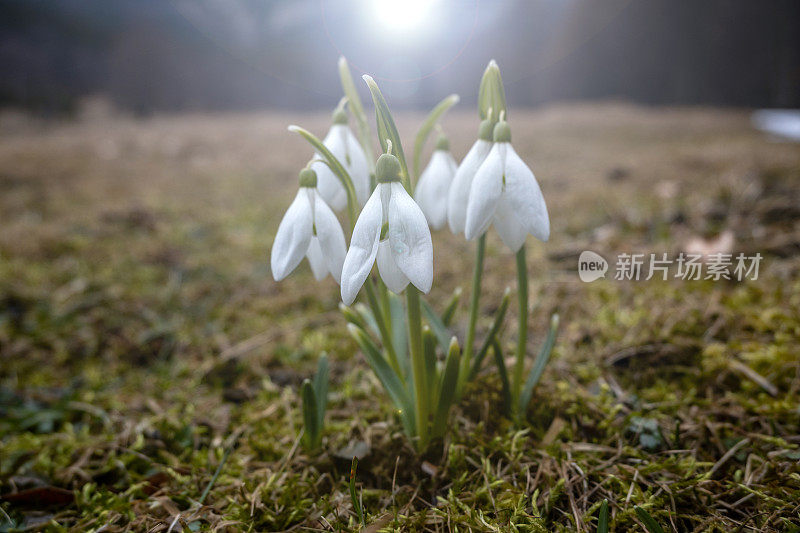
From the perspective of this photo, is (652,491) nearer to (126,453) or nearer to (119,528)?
(119,528)

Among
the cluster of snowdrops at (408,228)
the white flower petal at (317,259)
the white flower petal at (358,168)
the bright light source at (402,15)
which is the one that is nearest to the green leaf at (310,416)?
the cluster of snowdrops at (408,228)

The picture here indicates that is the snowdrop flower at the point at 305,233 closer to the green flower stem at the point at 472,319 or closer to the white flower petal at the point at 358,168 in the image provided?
the white flower petal at the point at 358,168

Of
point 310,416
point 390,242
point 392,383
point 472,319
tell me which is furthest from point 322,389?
point 390,242

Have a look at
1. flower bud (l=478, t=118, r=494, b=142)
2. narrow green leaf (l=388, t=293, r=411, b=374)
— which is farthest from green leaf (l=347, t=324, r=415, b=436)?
flower bud (l=478, t=118, r=494, b=142)

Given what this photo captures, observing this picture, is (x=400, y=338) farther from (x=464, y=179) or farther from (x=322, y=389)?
(x=464, y=179)

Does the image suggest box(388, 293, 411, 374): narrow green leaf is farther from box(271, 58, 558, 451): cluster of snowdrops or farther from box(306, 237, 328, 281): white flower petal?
box(306, 237, 328, 281): white flower petal
